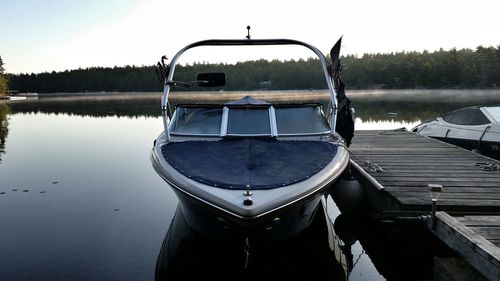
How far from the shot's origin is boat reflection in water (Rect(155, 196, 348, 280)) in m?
6.18

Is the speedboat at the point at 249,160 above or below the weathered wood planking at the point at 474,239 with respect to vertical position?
above

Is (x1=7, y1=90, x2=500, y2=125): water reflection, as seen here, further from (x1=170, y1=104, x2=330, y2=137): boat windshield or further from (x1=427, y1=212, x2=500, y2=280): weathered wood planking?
(x1=427, y1=212, x2=500, y2=280): weathered wood planking

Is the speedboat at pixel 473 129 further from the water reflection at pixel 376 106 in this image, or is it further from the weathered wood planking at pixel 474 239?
the water reflection at pixel 376 106

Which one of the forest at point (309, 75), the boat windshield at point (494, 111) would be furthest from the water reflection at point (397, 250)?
the forest at point (309, 75)

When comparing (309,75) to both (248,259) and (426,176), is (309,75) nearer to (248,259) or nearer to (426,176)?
(426,176)

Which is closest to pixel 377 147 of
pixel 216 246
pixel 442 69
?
pixel 216 246

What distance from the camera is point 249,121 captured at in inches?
320

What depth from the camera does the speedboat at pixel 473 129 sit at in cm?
1177

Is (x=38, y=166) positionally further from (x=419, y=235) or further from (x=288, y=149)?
(x=419, y=235)

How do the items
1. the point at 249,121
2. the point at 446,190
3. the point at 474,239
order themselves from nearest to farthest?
the point at 474,239 < the point at 446,190 < the point at 249,121

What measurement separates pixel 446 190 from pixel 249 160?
12.6 feet

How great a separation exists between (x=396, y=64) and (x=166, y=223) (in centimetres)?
11728

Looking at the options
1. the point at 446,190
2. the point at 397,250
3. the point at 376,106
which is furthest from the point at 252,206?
the point at 376,106

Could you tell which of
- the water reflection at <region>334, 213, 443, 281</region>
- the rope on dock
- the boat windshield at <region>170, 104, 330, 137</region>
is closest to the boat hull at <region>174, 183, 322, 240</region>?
the water reflection at <region>334, 213, 443, 281</region>
